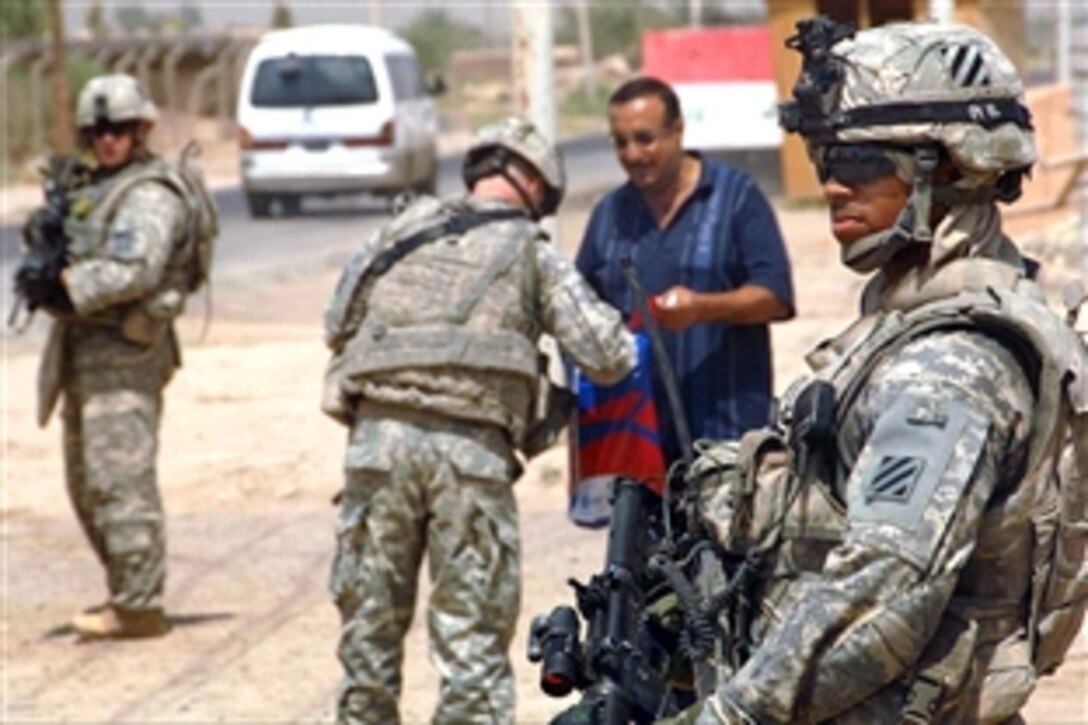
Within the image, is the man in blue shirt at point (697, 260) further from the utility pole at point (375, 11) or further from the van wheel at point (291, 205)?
the utility pole at point (375, 11)

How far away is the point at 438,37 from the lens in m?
83.4

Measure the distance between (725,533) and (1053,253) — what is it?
1534 cm

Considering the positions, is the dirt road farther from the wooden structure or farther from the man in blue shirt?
the wooden structure

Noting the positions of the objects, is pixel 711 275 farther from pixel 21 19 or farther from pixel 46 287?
pixel 21 19

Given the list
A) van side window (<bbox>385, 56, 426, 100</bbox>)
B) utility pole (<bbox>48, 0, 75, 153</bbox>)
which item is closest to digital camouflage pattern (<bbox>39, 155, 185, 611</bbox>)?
van side window (<bbox>385, 56, 426, 100</bbox>)

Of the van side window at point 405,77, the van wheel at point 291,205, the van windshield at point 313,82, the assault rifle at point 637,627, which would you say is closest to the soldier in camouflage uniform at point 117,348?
the assault rifle at point 637,627

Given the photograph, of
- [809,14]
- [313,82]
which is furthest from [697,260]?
[313,82]

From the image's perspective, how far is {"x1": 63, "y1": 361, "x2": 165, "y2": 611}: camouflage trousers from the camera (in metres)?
8.59

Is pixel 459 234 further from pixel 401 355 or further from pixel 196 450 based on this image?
pixel 196 450

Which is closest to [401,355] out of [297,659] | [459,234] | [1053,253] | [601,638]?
[459,234]

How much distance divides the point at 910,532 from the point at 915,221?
443 mm

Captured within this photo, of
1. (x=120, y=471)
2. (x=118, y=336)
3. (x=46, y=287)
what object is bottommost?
(x=120, y=471)

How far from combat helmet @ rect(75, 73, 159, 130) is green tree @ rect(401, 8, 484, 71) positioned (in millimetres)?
53882

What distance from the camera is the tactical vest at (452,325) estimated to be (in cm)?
640
